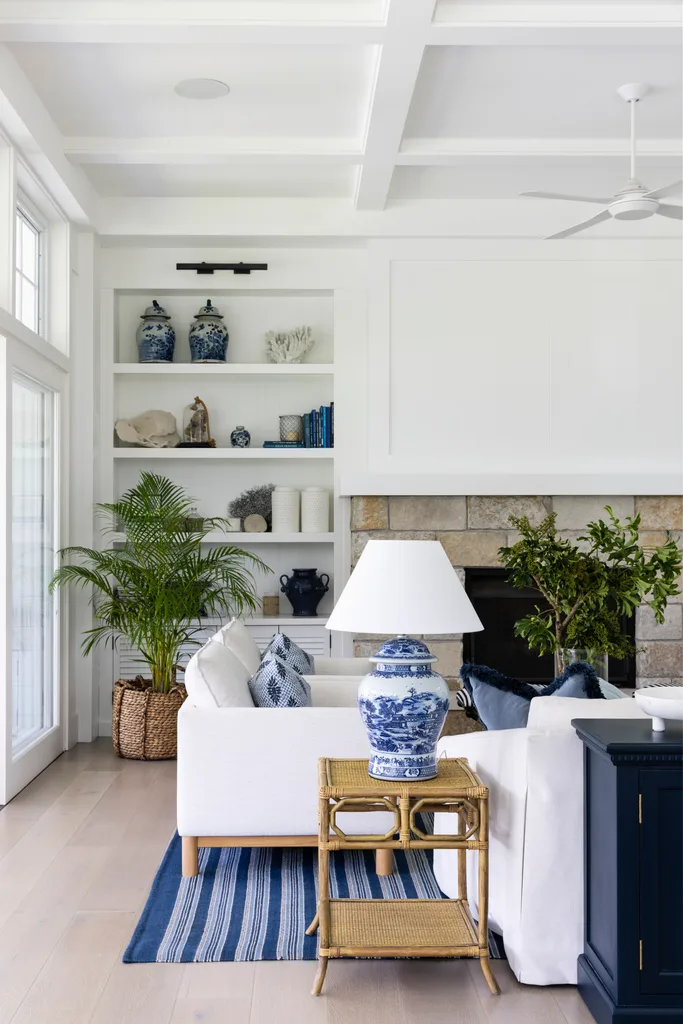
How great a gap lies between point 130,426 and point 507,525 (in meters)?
2.39

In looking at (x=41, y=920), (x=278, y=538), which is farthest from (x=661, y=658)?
(x=41, y=920)

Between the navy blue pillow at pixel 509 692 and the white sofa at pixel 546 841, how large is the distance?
0.50ft

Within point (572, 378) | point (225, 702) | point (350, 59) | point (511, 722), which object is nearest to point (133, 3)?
point (350, 59)

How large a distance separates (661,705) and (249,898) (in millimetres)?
1585

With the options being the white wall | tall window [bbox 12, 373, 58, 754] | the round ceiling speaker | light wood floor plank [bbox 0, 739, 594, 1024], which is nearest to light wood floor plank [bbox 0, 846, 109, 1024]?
light wood floor plank [bbox 0, 739, 594, 1024]

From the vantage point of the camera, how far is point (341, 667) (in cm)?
486

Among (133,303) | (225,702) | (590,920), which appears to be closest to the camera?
(590,920)

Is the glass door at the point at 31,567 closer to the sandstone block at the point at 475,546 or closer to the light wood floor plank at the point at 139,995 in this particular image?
the light wood floor plank at the point at 139,995

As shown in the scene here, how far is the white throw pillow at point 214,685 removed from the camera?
3.56m

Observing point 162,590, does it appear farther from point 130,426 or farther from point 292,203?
point 292,203

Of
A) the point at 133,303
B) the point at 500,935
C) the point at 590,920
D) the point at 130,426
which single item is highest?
the point at 133,303

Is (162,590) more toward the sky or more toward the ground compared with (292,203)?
more toward the ground

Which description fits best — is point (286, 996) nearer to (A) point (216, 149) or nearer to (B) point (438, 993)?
(B) point (438, 993)

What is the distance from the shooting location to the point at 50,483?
5.38 meters
